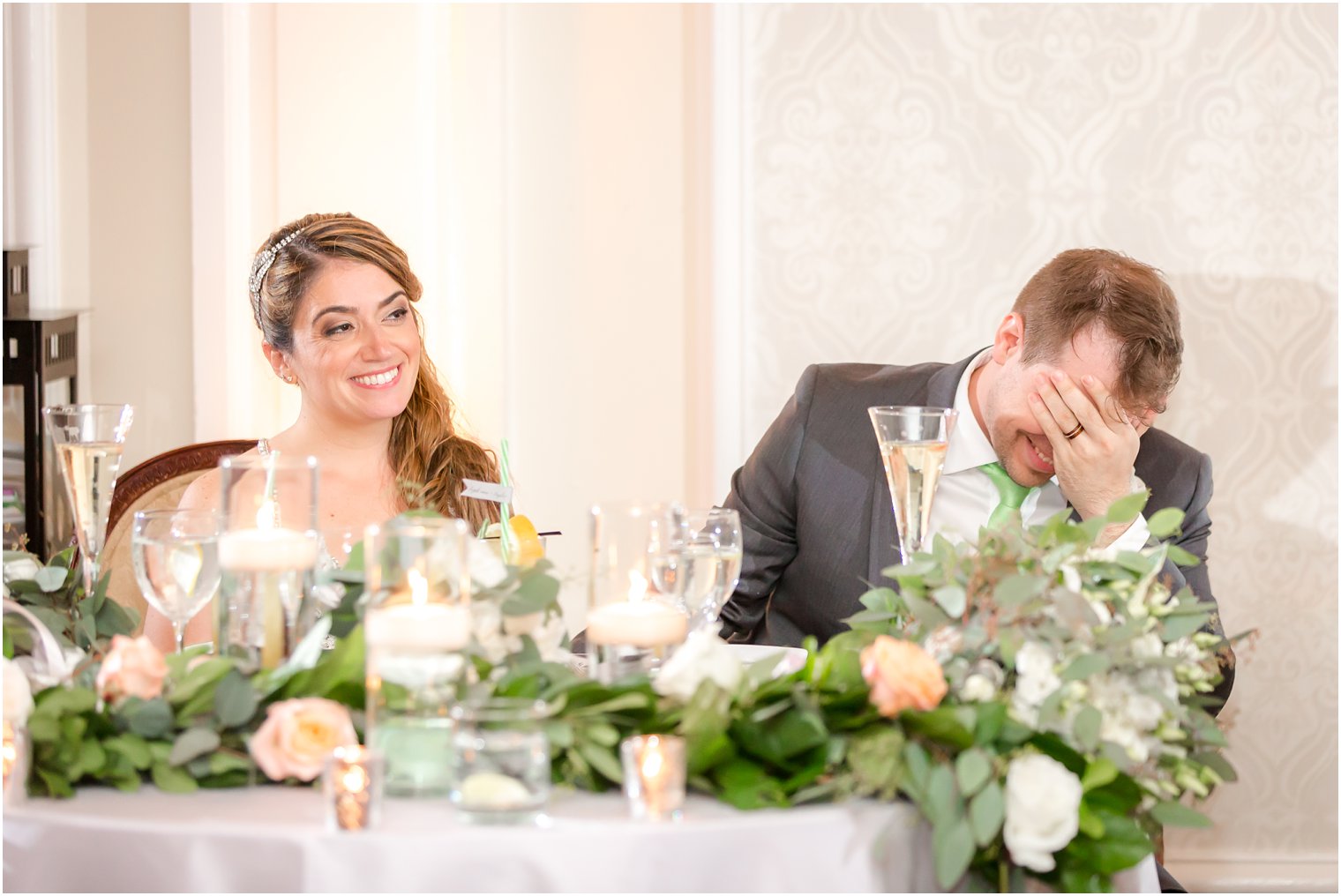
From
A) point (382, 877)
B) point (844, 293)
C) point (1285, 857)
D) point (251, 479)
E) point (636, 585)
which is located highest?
point (844, 293)

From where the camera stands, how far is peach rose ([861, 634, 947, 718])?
1.35m

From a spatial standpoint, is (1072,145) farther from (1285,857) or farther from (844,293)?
(1285,857)

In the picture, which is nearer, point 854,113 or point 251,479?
point 251,479

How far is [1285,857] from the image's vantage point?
133 inches

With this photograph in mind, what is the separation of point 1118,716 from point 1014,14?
2203 mm

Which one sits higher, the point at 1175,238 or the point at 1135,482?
the point at 1175,238

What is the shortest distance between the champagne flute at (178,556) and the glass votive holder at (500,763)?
18.1 inches

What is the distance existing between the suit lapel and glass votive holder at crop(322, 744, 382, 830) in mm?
1410

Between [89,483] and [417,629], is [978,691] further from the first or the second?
[89,483]

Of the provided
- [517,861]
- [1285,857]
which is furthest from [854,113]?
[517,861]

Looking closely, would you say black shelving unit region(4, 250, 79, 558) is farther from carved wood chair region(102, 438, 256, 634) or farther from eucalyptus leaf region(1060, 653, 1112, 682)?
eucalyptus leaf region(1060, 653, 1112, 682)

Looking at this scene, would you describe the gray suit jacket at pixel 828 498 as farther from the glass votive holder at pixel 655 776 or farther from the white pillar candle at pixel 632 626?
the glass votive holder at pixel 655 776

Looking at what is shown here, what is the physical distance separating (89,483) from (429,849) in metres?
0.83

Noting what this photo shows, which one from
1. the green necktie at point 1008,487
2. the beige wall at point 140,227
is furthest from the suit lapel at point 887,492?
the beige wall at point 140,227
